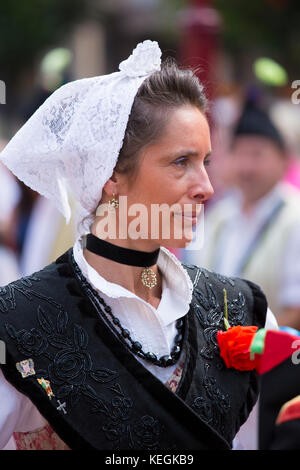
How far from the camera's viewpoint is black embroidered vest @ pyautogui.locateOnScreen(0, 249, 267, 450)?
92.1 inches

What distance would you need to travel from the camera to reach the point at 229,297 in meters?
2.73

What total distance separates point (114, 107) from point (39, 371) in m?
0.80

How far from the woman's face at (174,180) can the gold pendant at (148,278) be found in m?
0.17

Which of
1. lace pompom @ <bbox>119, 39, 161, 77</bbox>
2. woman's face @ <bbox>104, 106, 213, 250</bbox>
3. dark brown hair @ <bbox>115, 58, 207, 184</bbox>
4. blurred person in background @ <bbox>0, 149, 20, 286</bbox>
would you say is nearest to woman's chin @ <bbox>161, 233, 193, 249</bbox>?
woman's face @ <bbox>104, 106, 213, 250</bbox>

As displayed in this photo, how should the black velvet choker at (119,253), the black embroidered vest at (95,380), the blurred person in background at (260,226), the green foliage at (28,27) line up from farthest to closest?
1. the green foliage at (28,27)
2. the blurred person in background at (260,226)
3. the black velvet choker at (119,253)
4. the black embroidered vest at (95,380)

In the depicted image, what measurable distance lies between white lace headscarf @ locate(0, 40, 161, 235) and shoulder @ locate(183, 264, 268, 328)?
442 millimetres

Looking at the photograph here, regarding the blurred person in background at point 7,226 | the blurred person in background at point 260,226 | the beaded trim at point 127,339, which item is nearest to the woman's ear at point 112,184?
the beaded trim at point 127,339

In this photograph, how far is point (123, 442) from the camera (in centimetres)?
234

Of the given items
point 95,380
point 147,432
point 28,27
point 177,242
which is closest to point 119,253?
point 177,242

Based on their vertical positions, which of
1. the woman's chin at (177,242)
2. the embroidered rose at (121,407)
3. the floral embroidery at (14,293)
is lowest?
the embroidered rose at (121,407)

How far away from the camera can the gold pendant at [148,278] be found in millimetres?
2625

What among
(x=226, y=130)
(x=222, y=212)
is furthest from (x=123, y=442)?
(x=226, y=130)

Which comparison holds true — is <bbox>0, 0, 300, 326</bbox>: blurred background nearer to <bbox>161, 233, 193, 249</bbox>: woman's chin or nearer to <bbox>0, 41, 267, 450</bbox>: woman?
<bbox>0, 41, 267, 450</bbox>: woman

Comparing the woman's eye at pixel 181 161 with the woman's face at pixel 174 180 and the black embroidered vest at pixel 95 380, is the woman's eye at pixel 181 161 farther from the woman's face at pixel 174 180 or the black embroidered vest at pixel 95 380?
the black embroidered vest at pixel 95 380
